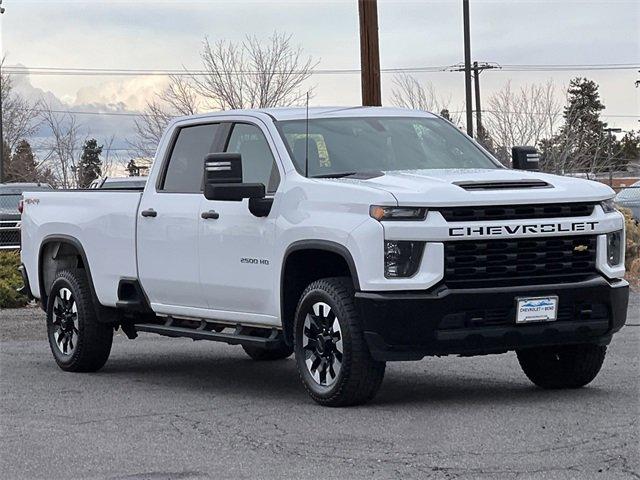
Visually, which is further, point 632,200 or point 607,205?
point 632,200

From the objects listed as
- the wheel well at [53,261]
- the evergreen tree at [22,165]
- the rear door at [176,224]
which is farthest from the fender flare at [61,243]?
the evergreen tree at [22,165]

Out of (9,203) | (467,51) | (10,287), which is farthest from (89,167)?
(10,287)

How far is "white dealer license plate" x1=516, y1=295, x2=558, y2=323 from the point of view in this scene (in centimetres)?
880

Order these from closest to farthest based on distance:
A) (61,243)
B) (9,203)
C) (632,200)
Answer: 1. (61,243)
2. (9,203)
3. (632,200)

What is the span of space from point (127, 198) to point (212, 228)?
1.43 meters

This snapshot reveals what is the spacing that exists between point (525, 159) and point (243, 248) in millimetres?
2320

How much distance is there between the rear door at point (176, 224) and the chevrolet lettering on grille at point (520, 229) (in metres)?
2.48

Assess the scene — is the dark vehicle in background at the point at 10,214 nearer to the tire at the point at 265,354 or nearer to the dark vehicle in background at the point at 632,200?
the tire at the point at 265,354

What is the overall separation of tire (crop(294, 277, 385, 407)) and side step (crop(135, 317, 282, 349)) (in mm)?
543

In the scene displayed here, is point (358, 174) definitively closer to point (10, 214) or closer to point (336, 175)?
point (336, 175)

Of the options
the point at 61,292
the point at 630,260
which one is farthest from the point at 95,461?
the point at 630,260

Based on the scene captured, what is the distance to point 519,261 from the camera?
8867 millimetres

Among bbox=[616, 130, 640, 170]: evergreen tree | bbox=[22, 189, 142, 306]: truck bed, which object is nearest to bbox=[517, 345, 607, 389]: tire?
bbox=[22, 189, 142, 306]: truck bed

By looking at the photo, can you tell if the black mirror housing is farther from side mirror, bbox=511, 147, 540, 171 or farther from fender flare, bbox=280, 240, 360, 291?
side mirror, bbox=511, 147, 540, 171
